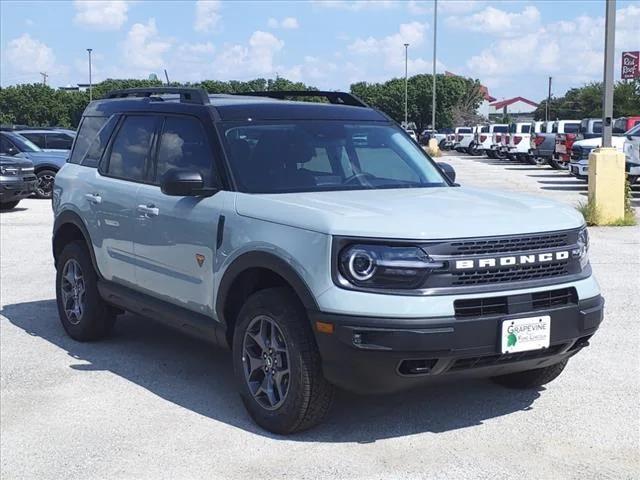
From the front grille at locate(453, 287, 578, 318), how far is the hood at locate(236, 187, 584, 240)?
332 mm

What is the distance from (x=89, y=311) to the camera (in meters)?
6.96

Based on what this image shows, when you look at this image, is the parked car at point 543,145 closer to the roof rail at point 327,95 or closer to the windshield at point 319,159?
the roof rail at point 327,95

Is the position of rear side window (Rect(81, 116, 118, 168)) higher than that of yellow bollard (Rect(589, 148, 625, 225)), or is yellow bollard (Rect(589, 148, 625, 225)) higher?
rear side window (Rect(81, 116, 118, 168))

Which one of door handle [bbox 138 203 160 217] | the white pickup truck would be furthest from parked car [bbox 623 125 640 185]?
the white pickup truck

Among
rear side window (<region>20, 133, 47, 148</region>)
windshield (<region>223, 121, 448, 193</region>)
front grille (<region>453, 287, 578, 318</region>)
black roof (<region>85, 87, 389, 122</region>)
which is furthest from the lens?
rear side window (<region>20, 133, 47, 148</region>)

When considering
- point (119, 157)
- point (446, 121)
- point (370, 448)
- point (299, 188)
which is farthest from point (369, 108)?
point (446, 121)

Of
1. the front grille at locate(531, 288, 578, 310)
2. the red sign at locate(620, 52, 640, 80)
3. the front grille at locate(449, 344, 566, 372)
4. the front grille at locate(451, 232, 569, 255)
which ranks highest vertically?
the red sign at locate(620, 52, 640, 80)

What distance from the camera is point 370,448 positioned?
4.66 metres

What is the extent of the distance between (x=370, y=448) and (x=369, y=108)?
9.06 feet

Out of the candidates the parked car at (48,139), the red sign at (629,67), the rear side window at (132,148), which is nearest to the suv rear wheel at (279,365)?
the rear side window at (132,148)

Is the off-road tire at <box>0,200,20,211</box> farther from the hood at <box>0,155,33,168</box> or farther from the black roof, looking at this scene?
the black roof

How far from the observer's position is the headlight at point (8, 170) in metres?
17.4

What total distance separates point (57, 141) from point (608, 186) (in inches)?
544

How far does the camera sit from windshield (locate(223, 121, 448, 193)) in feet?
17.8
